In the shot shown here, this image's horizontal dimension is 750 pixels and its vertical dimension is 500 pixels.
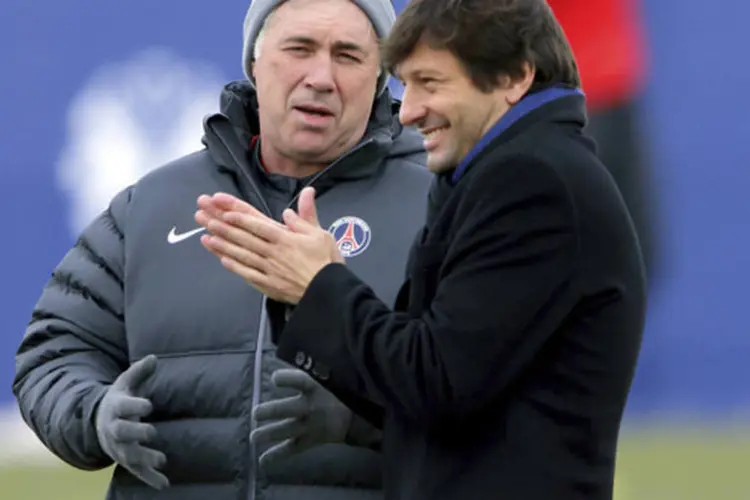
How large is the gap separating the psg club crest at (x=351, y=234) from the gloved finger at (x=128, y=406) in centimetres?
37

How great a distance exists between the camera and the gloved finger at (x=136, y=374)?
101 inches

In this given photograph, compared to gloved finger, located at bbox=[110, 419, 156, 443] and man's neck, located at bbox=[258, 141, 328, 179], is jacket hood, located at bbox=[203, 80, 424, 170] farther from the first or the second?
gloved finger, located at bbox=[110, 419, 156, 443]

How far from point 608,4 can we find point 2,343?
2728 mm

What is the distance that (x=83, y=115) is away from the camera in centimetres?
622

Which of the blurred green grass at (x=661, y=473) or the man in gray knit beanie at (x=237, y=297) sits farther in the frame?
the blurred green grass at (x=661, y=473)

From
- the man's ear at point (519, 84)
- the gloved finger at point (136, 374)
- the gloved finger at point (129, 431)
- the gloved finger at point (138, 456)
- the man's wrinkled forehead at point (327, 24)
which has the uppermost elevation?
the man's wrinkled forehead at point (327, 24)

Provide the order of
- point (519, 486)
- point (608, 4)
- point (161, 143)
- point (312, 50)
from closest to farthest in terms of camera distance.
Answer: point (519, 486) < point (312, 50) < point (608, 4) < point (161, 143)

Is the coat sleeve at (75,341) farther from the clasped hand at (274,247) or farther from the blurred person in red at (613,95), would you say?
the blurred person in red at (613,95)

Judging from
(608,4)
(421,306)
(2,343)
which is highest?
(608,4)

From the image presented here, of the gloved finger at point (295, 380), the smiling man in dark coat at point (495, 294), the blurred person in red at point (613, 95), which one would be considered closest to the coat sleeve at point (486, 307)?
the smiling man in dark coat at point (495, 294)

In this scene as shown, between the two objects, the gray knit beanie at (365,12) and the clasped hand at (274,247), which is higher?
the gray knit beanie at (365,12)

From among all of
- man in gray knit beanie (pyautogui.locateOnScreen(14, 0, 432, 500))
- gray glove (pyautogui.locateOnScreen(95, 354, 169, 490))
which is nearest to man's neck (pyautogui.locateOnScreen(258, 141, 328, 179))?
man in gray knit beanie (pyautogui.locateOnScreen(14, 0, 432, 500))

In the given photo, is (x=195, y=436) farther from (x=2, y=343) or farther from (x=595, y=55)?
(x=2, y=343)

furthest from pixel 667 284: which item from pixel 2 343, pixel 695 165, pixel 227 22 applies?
pixel 2 343
